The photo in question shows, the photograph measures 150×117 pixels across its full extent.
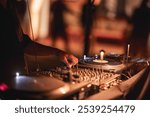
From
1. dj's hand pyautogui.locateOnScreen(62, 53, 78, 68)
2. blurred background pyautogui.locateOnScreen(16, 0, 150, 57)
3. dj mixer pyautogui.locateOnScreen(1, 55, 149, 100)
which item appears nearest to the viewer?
dj mixer pyautogui.locateOnScreen(1, 55, 149, 100)

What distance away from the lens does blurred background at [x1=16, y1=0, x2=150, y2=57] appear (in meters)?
4.91

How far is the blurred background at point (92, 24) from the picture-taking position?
193 inches

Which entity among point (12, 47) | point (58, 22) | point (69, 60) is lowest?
point (58, 22)

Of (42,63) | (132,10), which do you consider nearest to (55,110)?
(42,63)

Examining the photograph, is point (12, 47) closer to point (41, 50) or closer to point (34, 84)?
point (41, 50)

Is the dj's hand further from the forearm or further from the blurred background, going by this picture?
the blurred background

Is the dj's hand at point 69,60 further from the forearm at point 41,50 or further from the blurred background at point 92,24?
the blurred background at point 92,24

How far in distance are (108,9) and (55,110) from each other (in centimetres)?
416

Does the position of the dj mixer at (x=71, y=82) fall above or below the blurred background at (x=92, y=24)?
above

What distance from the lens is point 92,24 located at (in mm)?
5480

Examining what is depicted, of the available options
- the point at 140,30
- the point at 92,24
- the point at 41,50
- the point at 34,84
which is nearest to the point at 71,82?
the point at 34,84

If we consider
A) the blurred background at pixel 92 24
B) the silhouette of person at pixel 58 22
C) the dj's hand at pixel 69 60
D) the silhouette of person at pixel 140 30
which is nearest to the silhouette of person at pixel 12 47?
the dj's hand at pixel 69 60

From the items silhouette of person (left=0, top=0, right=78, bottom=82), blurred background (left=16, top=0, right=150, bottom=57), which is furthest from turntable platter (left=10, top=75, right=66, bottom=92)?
blurred background (left=16, top=0, right=150, bottom=57)

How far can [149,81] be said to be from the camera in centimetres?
165
